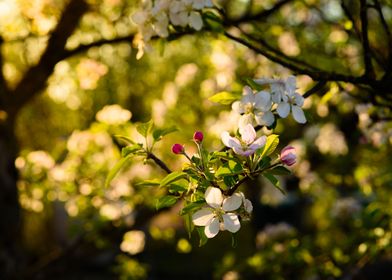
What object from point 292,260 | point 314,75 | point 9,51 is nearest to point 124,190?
point 292,260

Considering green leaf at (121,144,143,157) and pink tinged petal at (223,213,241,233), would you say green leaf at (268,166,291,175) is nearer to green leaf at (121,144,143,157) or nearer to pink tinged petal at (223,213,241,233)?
pink tinged petal at (223,213,241,233)

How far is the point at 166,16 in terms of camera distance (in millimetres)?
2312

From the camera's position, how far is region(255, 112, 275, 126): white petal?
1.93 metres

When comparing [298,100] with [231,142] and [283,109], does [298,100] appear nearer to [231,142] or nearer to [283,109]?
[283,109]

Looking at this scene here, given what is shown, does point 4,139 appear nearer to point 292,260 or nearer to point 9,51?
point 292,260

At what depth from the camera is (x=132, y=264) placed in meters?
4.97

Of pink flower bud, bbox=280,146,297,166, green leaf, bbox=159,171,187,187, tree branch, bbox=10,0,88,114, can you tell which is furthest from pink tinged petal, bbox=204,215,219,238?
tree branch, bbox=10,0,88,114

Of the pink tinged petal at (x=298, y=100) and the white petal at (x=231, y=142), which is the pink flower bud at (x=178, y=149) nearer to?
the white petal at (x=231, y=142)

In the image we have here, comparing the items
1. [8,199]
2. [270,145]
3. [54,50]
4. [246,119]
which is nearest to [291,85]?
[246,119]

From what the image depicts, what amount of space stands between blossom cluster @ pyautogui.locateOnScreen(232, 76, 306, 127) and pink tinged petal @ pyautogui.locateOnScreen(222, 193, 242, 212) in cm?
33

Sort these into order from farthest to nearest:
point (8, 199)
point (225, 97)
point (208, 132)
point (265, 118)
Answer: point (208, 132)
point (8, 199)
point (225, 97)
point (265, 118)

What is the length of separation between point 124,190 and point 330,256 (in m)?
2.08

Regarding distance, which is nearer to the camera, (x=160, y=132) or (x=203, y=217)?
(x=203, y=217)

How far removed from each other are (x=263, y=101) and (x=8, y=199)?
3.18 meters
